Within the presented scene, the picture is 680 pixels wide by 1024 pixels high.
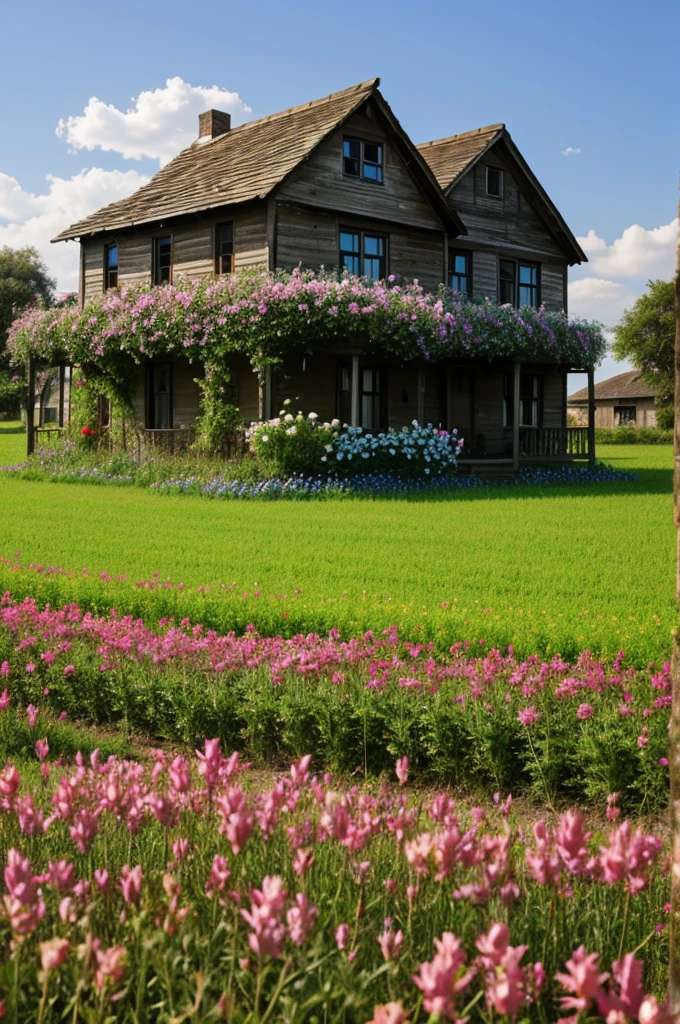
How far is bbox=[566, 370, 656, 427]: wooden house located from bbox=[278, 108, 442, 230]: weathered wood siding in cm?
4538

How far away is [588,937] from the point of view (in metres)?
3.02

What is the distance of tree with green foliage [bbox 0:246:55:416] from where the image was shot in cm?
6184

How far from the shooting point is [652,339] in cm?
6594

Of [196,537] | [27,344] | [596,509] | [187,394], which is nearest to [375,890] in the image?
[196,537]

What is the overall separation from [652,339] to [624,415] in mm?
10580

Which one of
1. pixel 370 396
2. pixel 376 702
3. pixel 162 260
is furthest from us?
pixel 162 260

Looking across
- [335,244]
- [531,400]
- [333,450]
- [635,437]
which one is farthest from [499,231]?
[635,437]

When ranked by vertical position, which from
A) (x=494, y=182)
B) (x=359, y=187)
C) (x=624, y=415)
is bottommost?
(x=624, y=415)

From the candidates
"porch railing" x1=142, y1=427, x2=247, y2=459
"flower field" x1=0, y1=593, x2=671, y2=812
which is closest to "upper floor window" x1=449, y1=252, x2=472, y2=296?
"porch railing" x1=142, y1=427, x2=247, y2=459

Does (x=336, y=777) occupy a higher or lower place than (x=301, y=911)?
lower

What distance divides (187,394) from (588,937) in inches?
1062

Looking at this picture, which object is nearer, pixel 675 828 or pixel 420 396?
pixel 675 828

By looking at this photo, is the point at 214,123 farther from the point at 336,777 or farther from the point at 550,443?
the point at 336,777

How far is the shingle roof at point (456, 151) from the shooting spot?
31438mm
